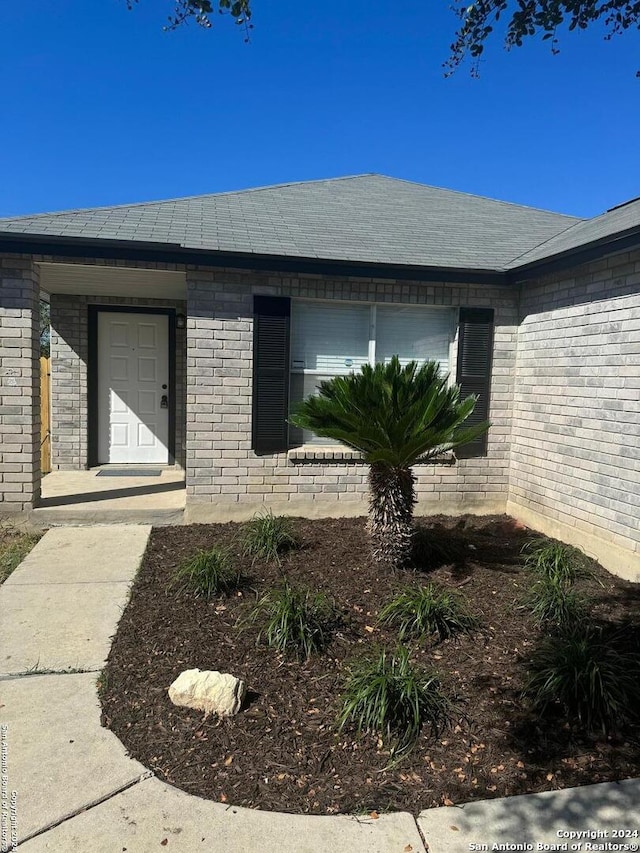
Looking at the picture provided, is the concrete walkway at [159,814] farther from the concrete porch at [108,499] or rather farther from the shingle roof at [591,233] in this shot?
the shingle roof at [591,233]

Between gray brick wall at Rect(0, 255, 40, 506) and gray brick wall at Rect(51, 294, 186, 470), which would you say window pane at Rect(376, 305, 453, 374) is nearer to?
gray brick wall at Rect(0, 255, 40, 506)

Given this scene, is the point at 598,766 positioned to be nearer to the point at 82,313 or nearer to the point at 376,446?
the point at 376,446

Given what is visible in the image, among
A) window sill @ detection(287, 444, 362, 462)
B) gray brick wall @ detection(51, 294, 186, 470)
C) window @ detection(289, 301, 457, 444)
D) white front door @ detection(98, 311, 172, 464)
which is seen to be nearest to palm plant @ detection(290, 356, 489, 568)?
window sill @ detection(287, 444, 362, 462)

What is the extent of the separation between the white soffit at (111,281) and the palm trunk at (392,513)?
338cm

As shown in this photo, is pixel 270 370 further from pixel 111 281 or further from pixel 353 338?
pixel 111 281

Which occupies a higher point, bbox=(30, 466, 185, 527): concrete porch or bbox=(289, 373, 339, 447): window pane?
bbox=(289, 373, 339, 447): window pane

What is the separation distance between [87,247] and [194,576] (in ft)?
12.0

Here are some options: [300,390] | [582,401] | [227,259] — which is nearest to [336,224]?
[227,259]

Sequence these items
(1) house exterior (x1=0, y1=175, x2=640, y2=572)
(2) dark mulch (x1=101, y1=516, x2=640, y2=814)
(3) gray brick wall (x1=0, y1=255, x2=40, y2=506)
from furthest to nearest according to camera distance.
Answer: (3) gray brick wall (x1=0, y1=255, x2=40, y2=506) → (1) house exterior (x1=0, y1=175, x2=640, y2=572) → (2) dark mulch (x1=101, y1=516, x2=640, y2=814)

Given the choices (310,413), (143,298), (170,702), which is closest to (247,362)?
(310,413)

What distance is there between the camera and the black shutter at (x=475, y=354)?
23.3 feet

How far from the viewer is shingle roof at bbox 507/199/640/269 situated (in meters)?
5.52

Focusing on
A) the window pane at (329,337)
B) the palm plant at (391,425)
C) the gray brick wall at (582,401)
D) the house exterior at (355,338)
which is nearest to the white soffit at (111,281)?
the house exterior at (355,338)

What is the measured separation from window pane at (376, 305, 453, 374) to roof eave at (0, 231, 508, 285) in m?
0.51
